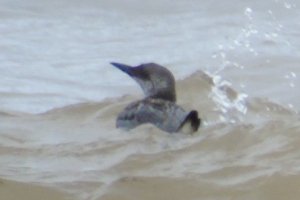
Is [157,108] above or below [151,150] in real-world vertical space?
above

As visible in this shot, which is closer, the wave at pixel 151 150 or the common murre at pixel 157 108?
the wave at pixel 151 150

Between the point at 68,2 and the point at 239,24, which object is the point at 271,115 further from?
the point at 68,2

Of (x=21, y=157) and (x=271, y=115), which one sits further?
(x=271, y=115)

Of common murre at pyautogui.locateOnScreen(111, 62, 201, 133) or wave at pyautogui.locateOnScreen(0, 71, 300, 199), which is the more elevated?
common murre at pyautogui.locateOnScreen(111, 62, 201, 133)

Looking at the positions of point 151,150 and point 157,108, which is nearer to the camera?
point 151,150

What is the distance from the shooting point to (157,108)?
10383 mm

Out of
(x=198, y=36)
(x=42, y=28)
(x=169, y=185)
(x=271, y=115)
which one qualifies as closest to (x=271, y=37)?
(x=198, y=36)

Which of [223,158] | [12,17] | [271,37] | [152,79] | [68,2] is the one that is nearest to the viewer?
[223,158]

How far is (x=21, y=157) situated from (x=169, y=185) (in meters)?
1.62

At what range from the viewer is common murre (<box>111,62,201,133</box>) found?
10125 millimetres

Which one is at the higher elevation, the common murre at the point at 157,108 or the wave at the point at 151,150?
the common murre at the point at 157,108

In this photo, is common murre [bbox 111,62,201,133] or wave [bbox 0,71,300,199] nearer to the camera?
wave [bbox 0,71,300,199]

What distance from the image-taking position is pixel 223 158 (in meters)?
9.50

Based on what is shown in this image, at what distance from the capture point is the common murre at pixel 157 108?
33.2 ft
